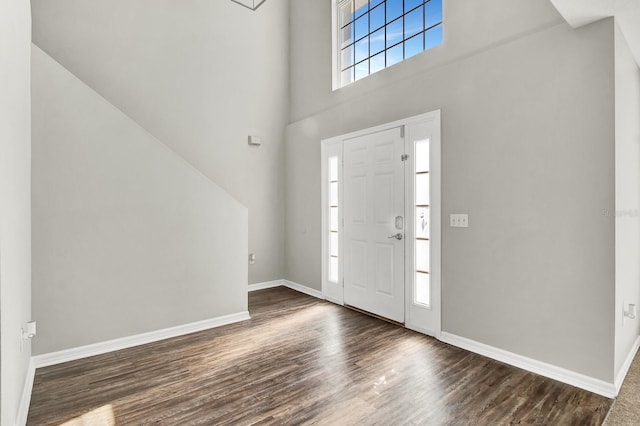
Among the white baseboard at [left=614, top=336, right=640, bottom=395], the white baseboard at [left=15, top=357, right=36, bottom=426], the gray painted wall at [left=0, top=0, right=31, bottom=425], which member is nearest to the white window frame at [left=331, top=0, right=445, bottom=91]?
the gray painted wall at [left=0, top=0, right=31, bottom=425]

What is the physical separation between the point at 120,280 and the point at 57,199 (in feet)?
2.88

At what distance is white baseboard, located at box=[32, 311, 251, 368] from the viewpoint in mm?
2873

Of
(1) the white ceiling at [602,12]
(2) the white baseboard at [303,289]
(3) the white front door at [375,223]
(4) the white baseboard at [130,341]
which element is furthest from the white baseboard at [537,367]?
(1) the white ceiling at [602,12]

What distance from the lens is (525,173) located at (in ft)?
8.94

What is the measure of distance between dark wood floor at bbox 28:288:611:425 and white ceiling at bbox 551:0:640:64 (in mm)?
2543

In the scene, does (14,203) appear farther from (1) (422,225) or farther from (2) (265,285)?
Answer: (2) (265,285)

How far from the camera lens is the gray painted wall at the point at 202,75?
13.6 ft

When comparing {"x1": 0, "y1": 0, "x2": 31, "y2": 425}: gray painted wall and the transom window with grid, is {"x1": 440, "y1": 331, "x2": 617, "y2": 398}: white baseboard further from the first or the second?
{"x1": 0, "y1": 0, "x2": 31, "y2": 425}: gray painted wall

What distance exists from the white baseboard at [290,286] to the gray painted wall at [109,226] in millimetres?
1516

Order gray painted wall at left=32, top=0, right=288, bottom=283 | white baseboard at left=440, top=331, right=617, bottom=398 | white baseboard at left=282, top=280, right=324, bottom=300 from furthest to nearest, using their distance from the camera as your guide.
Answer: white baseboard at left=282, top=280, right=324, bottom=300
gray painted wall at left=32, top=0, right=288, bottom=283
white baseboard at left=440, top=331, right=617, bottom=398

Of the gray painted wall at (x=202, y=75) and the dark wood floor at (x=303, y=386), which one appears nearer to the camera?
the dark wood floor at (x=303, y=386)

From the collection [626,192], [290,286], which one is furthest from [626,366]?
[290,286]

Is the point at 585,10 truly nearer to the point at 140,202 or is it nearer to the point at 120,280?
the point at 140,202

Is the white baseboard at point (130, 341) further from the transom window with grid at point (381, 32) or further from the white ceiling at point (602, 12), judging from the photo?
the white ceiling at point (602, 12)
